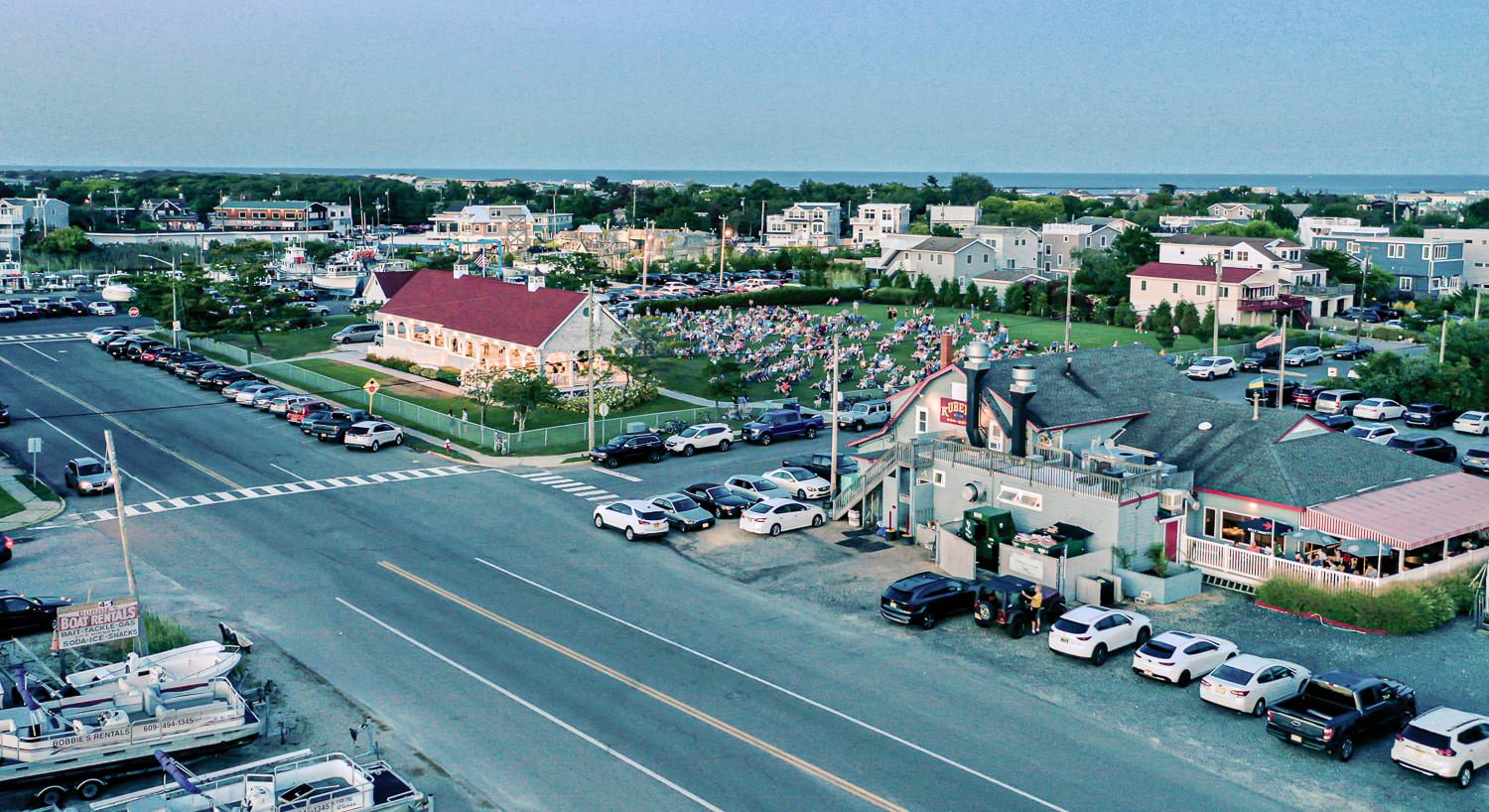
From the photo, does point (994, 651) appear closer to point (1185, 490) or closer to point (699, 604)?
point (699, 604)

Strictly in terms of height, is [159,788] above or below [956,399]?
below

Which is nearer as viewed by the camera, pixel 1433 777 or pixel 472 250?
pixel 1433 777

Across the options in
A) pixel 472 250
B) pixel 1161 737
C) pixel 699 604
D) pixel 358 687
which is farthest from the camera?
pixel 472 250

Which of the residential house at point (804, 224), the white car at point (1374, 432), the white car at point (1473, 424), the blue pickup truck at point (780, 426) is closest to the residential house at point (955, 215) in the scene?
the residential house at point (804, 224)

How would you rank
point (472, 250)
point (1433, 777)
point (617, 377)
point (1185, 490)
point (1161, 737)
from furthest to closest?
point (472, 250) < point (617, 377) < point (1185, 490) < point (1161, 737) < point (1433, 777)

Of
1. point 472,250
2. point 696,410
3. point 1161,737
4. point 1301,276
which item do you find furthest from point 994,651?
point 472,250

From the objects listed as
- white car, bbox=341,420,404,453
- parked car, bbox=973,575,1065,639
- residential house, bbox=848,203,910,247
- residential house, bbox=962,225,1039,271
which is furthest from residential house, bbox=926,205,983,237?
parked car, bbox=973,575,1065,639
